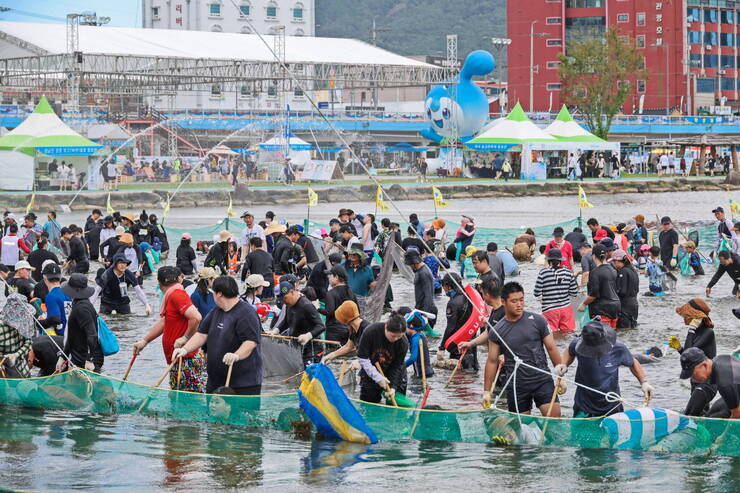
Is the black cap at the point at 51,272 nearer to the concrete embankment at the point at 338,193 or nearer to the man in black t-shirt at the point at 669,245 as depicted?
the man in black t-shirt at the point at 669,245

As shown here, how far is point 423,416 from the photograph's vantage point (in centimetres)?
877

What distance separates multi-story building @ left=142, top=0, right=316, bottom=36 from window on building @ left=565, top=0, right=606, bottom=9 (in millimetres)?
28561

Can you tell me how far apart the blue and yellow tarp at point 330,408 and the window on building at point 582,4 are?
94.0m

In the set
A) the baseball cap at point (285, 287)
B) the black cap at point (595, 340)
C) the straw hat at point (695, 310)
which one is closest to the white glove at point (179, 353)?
the baseball cap at point (285, 287)

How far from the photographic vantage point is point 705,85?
99.8 metres

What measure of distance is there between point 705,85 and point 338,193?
204 feet

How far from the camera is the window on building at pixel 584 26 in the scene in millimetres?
97750

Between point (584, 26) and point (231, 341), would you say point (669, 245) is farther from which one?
point (584, 26)

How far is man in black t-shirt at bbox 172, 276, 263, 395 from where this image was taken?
8.79 m

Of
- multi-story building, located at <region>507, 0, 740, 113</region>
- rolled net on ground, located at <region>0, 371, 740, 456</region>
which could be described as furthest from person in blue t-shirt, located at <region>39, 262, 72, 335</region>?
multi-story building, located at <region>507, 0, 740, 113</region>

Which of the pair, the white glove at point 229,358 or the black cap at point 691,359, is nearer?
the black cap at point 691,359

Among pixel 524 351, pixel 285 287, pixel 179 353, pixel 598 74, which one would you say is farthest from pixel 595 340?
pixel 598 74

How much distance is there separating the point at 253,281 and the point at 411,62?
49.9 meters

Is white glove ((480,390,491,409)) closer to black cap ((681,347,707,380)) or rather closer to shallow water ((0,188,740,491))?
shallow water ((0,188,740,491))
